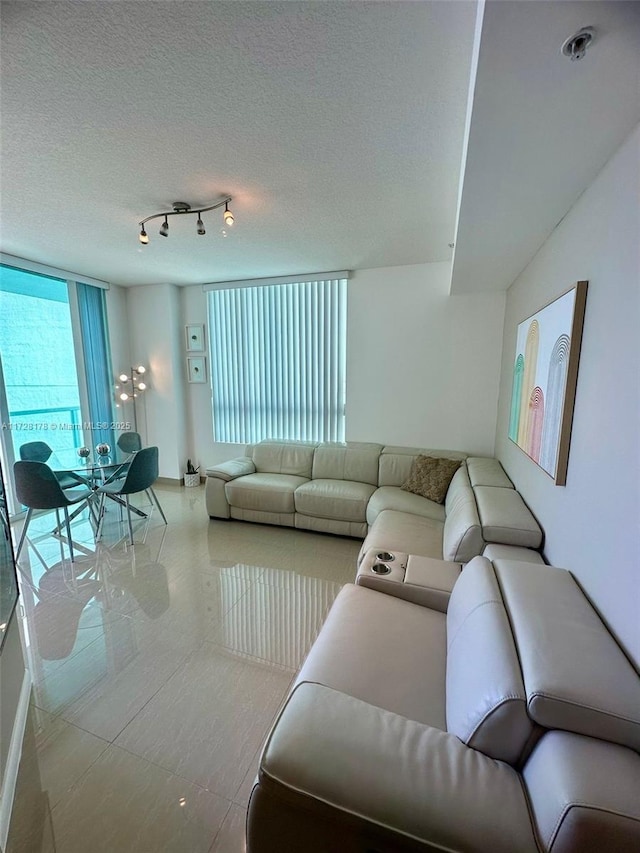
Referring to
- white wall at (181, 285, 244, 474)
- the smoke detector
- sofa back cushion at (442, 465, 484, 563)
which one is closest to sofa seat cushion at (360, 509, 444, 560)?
sofa back cushion at (442, 465, 484, 563)

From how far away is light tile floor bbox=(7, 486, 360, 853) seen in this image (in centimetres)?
119

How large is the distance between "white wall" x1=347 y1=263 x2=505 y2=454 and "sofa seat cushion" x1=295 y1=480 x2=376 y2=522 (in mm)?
964

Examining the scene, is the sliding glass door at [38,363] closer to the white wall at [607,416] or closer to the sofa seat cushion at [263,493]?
the sofa seat cushion at [263,493]

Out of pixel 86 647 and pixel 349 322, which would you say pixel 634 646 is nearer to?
pixel 86 647

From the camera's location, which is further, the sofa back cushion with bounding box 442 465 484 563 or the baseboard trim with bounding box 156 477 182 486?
the baseboard trim with bounding box 156 477 182 486

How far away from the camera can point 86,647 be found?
6.45 feet

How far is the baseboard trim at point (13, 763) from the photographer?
3.73ft

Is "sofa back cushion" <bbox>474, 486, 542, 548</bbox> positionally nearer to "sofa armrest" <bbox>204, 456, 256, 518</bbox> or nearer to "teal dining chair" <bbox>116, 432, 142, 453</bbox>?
"sofa armrest" <bbox>204, 456, 256, 518</bbox>

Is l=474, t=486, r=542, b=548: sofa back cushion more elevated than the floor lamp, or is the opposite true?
the floor lamp

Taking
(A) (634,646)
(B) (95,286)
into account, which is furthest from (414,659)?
(B) (95,286)

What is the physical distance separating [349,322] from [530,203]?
244 cm

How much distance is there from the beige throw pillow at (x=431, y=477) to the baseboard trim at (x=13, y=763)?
2.87 m

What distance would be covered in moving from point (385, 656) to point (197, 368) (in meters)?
4.37

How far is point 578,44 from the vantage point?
0.88 meters
